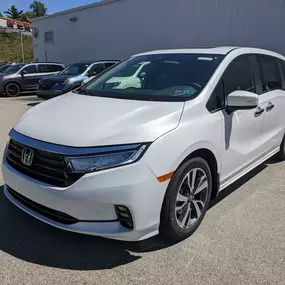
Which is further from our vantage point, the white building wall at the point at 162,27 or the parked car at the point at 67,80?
the parked car at the point at 67,80

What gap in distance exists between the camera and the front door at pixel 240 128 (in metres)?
3.35

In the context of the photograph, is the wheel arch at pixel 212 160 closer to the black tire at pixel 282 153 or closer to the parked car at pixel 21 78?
the black tire at pixel 282 153

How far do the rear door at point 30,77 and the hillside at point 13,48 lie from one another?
107ft

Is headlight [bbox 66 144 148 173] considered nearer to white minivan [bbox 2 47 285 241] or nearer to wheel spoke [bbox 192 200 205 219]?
white minivan [bbox 2 47 285 241]

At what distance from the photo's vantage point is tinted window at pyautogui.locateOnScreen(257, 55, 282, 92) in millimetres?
4156

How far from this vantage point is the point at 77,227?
2.57m

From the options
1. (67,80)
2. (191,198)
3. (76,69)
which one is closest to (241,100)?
(191,198)

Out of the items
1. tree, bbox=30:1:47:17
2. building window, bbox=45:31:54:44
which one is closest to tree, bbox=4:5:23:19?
tree, bbox=30:1:47:17

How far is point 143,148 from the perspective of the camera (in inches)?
98.6

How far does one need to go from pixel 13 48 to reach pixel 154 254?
56.3m

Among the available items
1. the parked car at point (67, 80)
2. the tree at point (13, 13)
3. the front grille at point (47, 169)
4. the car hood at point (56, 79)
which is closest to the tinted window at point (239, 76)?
the front grille at point (47, 169)

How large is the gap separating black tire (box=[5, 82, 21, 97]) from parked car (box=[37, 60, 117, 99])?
3.19m

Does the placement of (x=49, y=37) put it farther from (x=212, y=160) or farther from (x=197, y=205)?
(x=197, y=205)

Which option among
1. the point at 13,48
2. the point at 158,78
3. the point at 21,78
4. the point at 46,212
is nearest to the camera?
the point at 46,212
